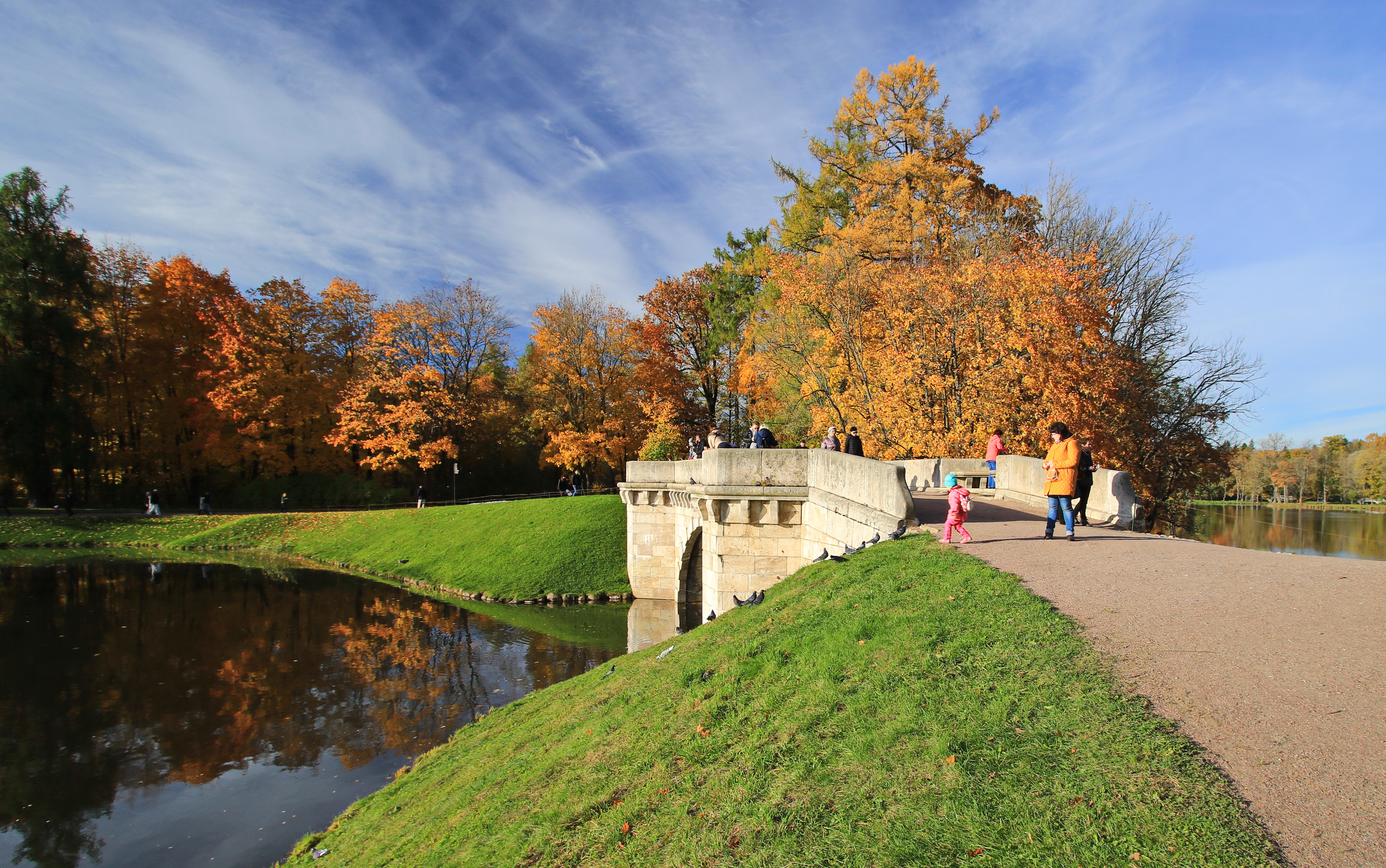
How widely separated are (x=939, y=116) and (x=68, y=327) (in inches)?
1632

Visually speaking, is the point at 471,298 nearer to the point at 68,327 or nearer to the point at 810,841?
the point at 68,327

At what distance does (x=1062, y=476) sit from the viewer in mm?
9070

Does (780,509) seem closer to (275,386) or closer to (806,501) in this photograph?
(806,501)

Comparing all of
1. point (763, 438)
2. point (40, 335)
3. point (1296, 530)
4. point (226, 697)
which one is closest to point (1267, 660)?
point (763, 438)

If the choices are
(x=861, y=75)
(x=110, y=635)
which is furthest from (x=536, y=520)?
(x=861, y=75)

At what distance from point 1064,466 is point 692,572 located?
1653 cm

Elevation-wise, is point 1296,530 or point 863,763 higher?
point 863,763

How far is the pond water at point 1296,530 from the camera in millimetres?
33469

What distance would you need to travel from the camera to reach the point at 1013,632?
5402 mm

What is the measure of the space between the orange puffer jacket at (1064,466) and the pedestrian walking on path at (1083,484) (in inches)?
65.0

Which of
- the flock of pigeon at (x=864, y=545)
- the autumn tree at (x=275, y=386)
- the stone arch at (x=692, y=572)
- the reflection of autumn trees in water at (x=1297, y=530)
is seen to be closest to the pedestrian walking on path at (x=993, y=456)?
the flock of pigeon at (x=864, y=545)

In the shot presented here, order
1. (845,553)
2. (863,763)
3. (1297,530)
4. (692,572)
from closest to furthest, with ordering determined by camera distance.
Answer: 1. (863,763)
2. (845,553)
3. (692,572)
4. (1297,530)

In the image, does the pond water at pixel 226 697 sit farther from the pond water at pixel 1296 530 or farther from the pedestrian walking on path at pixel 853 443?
the pond water at pixel 1296 530

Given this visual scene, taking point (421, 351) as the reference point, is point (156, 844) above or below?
below
